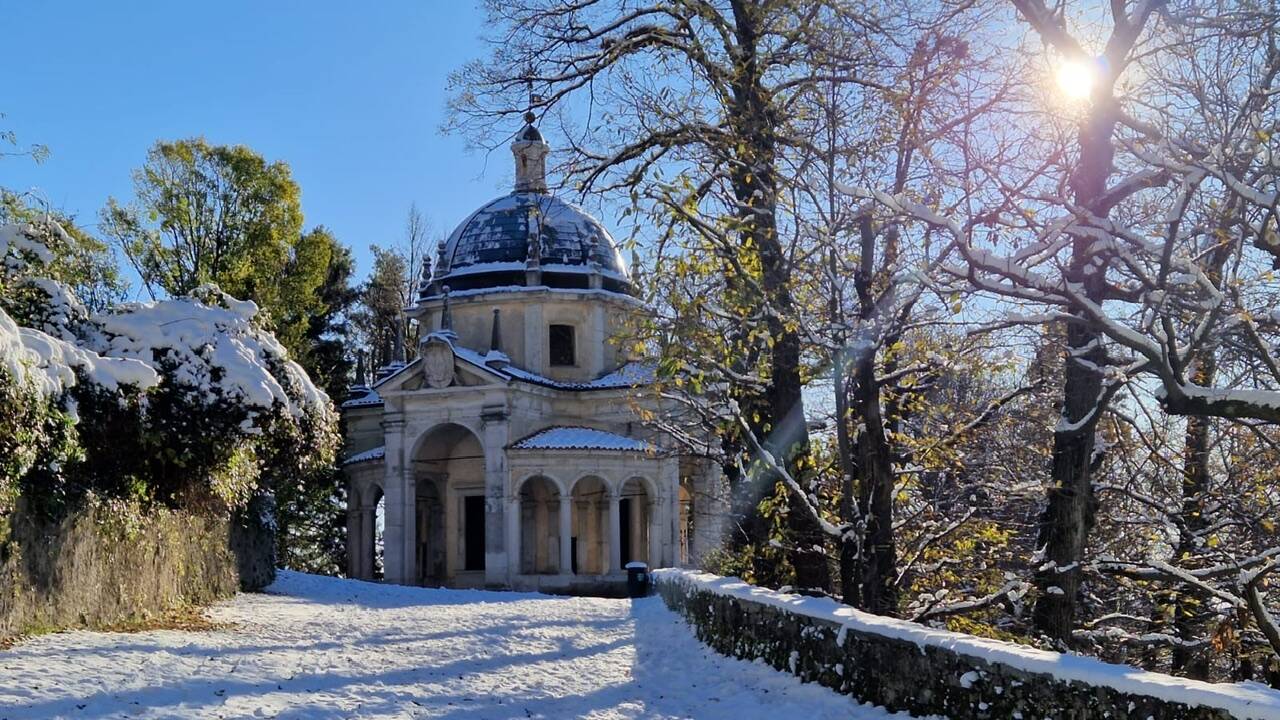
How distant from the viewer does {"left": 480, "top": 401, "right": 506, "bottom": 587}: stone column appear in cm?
3612

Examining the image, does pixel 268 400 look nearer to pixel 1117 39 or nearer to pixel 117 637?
pixel 117 637

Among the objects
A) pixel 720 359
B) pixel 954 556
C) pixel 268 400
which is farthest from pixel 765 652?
pixel 268 400

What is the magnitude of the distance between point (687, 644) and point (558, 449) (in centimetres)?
2144

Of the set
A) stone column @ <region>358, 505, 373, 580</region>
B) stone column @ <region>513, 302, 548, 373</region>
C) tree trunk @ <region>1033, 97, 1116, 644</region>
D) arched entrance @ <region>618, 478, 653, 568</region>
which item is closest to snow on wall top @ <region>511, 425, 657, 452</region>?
arched entrance @ <region>618, 478, 653, 568</region>

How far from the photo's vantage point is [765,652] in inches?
464

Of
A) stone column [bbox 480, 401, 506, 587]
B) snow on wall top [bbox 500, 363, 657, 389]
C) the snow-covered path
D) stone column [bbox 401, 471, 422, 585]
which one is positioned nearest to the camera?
the snow-covered path

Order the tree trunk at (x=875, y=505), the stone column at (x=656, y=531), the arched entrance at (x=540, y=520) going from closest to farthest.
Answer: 1. the tree trunk at (x=875, y=505)
2. the stone column at (x=656, y=531)
3. the arched entrance at (x=540, y=520)

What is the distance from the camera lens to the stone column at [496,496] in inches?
1422

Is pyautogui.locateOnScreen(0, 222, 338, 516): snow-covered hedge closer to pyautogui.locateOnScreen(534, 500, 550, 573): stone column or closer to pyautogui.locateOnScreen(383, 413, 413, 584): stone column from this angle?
pyautogui.locateOnScreen(383, 413, 413, 584): stone column

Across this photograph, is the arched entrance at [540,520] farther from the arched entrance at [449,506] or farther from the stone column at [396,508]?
the stone column at [396,508]

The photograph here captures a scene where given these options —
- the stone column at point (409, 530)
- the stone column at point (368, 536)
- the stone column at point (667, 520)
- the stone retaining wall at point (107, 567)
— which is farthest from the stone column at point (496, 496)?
the stone retaining wall at point (107, 567)

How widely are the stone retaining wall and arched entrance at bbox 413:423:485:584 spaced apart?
2007cm

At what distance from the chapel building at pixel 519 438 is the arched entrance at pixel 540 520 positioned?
0.04 meters

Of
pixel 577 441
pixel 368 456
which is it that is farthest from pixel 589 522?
pixel 368 456
